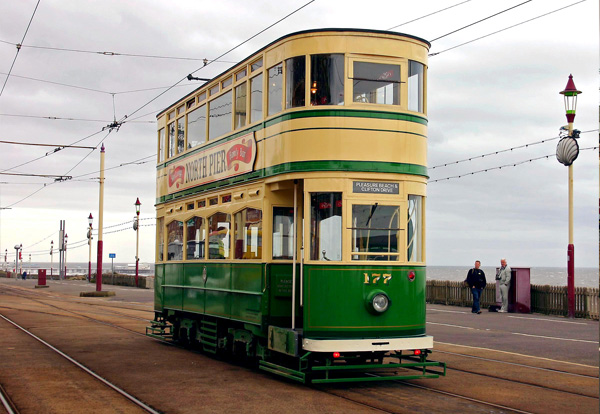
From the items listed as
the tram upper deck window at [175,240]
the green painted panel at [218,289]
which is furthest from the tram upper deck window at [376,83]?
the tram upper deck window at [175,240]

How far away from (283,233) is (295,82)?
2240mm

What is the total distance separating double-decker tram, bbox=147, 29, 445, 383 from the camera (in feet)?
36.6

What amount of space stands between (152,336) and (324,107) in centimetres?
809

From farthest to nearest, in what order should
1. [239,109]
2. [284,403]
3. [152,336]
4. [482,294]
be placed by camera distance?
[482,294] → [152,336] → [239,109] → [284,403]

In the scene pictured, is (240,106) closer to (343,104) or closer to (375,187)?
(343,104)

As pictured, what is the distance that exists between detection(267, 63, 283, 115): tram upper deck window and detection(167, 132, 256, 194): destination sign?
0.75 m

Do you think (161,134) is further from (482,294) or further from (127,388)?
(482,294)

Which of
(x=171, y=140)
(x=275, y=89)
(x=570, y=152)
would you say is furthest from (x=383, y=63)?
(x=570, y=152)

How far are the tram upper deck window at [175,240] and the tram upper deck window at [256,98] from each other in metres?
4.18

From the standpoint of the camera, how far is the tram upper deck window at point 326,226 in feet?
36.9

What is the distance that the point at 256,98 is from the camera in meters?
13.0

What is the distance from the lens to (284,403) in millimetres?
9992

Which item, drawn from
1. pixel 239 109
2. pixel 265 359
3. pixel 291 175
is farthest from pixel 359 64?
pixel 265 359

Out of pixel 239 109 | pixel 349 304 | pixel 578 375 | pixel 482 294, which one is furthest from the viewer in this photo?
pixel 482 294
